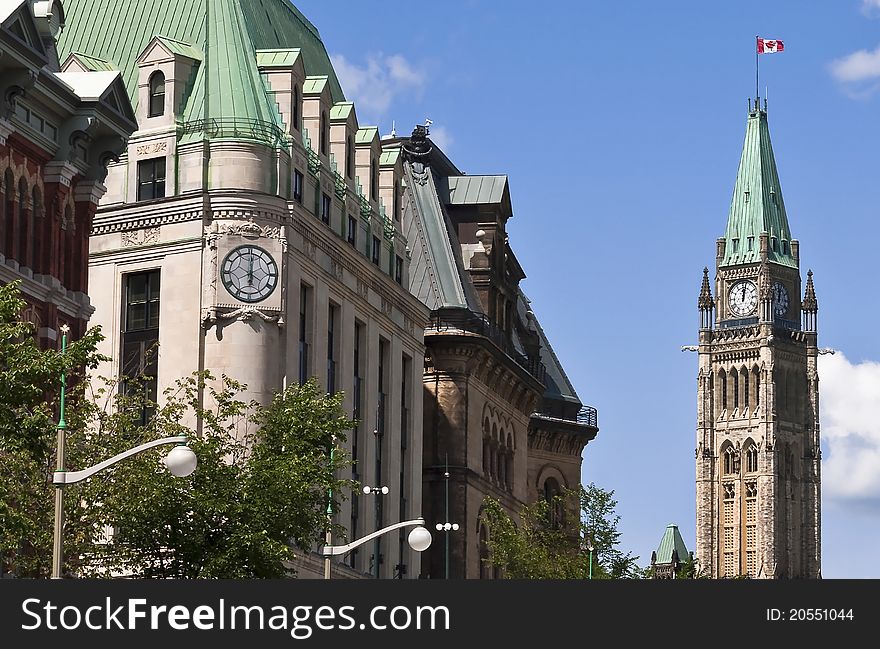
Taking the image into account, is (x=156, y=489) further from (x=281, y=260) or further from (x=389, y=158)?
(x=389, y=158)

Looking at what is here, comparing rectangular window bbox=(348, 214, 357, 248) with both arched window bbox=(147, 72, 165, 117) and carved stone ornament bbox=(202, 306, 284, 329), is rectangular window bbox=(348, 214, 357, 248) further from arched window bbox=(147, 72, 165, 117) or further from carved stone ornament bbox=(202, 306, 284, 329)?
arched window bbox=(147, 72, 165, 117)

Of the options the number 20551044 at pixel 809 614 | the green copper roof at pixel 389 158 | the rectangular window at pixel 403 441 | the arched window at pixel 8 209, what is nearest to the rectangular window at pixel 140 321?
the rectangular window at pixel 403 441

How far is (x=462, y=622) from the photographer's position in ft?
90.6

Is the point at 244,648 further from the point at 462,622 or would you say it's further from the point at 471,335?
the point at 471,335

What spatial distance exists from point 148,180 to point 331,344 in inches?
430

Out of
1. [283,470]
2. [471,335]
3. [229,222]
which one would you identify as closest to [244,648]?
[283,470]

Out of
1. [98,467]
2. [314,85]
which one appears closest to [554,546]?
[314,85]

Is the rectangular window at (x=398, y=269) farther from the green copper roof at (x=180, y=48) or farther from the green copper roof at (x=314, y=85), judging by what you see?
the green copper roof at (x=180, y=48)

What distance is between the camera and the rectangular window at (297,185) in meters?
92.0

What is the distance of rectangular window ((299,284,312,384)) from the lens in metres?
93.1

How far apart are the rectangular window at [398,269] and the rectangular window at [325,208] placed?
1096cm

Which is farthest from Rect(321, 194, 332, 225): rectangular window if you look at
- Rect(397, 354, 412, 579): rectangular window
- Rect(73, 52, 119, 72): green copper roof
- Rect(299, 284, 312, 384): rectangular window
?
Rect(397, 354, 412, 579): rectangular window

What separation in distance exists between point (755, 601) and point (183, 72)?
66447mm

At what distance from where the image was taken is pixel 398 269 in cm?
10812
